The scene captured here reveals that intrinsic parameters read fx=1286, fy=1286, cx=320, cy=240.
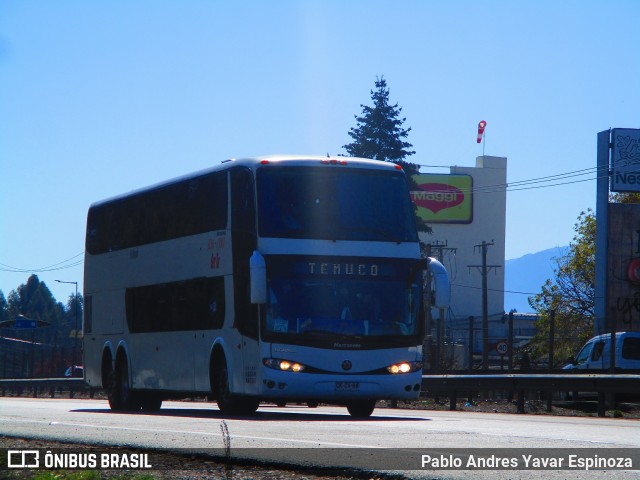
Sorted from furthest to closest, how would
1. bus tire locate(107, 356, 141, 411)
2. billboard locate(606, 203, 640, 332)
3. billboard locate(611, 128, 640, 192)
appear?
billboard locate(611, 128, 640, 192), billboard locate(606, 203, 640, 332), bus tire locate(107, 356, 141, 411)

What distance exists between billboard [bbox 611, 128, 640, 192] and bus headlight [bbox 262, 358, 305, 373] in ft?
116

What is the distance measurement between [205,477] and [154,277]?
1463cm

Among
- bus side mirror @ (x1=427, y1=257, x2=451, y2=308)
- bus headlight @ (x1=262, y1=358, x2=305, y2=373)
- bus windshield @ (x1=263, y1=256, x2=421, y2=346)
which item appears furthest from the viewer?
bus side mirror @ (x1=427, y1=257, x2=451, y2=308)

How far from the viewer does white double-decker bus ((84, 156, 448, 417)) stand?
65.0ft

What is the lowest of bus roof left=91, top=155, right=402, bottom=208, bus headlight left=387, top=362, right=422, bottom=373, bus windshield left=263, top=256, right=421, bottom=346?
bus headlight left=387, top=362, right=422, bottom=373

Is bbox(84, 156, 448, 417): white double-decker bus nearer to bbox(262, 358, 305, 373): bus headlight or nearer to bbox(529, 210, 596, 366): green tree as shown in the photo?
bbox(262, 358, 305, 373): bus headlight

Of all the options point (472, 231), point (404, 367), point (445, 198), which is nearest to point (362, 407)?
point (404, 367)

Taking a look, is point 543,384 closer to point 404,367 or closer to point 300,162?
point 404,367

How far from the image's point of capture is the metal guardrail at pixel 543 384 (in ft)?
75.6

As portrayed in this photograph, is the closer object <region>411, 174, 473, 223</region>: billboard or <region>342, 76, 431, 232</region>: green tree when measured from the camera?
<region>342, 76, 431, 232</region>: green tree

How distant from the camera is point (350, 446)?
1176 centimetres

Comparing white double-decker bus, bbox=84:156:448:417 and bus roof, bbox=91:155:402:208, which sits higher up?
bus roof, bbox=91:155:402:208

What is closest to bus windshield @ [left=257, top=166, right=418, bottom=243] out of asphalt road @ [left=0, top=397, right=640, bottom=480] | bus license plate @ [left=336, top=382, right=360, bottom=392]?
bus license plate @ [left=336, top=382, right=360, bottom=392]

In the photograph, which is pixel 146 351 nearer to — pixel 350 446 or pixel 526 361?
pixel 350 446
